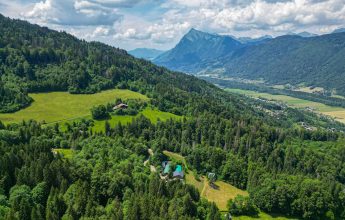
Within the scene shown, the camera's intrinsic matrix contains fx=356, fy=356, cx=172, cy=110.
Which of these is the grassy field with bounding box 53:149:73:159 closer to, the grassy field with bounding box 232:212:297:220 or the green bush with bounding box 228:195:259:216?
the green bush with bounding box 228:195:259:216

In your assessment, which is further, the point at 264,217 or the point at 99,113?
the point at 99,113

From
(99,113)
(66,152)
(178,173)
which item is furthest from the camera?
(99,113)

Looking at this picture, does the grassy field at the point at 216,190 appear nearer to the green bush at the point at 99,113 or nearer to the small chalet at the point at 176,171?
the small chalet at the point at 176,171

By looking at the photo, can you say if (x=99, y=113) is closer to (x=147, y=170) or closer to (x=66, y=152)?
(x=66, y=152)

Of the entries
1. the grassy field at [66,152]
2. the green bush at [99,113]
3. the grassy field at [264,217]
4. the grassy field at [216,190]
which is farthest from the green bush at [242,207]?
the green bush at [99,113]

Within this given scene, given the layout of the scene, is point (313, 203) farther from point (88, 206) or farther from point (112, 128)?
point (112, 128)

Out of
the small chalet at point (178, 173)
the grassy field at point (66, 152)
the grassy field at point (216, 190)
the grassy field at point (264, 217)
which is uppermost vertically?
the grassy field at point (66, 152)

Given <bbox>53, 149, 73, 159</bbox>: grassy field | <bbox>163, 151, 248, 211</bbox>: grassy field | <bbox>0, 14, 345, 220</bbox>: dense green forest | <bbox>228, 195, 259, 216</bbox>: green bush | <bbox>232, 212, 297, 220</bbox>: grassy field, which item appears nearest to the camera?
<bbox>0, 14, 345, 220</bbox>: dense green forest

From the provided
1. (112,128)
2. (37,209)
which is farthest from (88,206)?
(112,128)

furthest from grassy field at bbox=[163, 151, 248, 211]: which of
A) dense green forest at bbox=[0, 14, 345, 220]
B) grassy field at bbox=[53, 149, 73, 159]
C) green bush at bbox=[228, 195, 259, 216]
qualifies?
grassy field at bbox=[53, 149, 73, 159]

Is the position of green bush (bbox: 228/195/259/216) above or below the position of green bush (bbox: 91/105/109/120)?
below

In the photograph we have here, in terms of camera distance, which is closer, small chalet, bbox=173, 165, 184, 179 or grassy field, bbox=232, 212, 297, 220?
grassy field, bbox=232, 212, 297, 220

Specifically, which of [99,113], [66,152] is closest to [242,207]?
[66,152]
